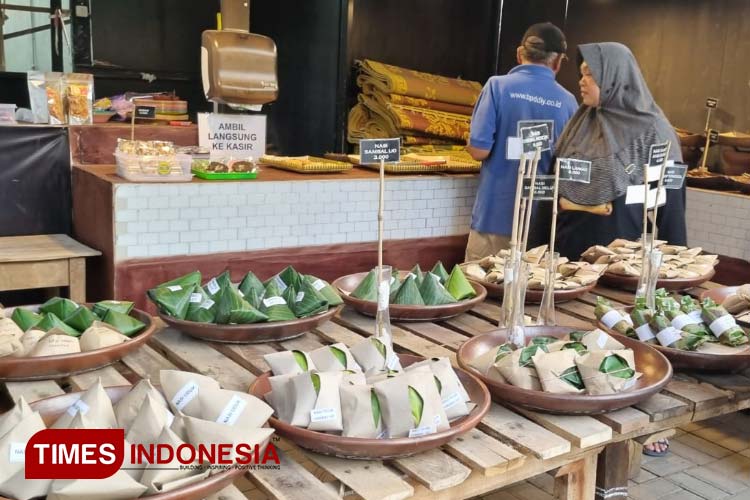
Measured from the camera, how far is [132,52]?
693 cm

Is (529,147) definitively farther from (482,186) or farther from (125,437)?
(482,186)

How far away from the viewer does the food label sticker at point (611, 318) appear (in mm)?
2076

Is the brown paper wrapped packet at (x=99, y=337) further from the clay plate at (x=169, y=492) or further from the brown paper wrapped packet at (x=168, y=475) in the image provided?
the brown paper wrapped packet at (x=168, y=475)

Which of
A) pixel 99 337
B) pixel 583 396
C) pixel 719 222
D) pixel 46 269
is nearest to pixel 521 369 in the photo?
pixel 583 396

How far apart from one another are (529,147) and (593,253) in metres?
0.95

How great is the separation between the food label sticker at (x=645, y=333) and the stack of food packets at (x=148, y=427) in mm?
1064

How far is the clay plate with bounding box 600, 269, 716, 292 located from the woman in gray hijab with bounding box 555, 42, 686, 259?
708mm

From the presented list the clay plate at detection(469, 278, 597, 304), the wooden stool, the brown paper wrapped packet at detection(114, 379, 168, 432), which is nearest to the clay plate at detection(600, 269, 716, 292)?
the clay plate at detection(469, 278, 597, 304)

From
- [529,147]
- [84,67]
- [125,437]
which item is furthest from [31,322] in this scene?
[84,67]

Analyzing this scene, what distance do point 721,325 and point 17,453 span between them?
1.61 meters

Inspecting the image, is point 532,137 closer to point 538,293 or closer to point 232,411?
point 538,293

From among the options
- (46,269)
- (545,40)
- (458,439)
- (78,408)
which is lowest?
(46,269)

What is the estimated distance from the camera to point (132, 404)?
129 cm

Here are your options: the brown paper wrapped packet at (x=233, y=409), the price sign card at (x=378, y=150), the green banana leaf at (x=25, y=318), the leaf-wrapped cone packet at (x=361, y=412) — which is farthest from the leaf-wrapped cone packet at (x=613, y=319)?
the green banana leaf at (x=25, y=318)
